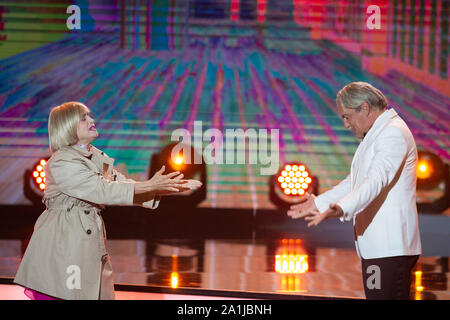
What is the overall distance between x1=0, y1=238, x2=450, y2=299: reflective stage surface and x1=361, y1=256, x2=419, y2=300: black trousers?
1.51 meters

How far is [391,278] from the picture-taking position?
7.19 feet

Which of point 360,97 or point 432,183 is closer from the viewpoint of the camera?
point 360,97

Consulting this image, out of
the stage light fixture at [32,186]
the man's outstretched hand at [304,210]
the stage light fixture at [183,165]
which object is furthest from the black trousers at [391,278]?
the stage light fixture at [32,186]

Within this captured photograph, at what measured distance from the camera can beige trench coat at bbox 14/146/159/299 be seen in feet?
7.83

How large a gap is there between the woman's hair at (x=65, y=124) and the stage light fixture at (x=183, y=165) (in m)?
3.72

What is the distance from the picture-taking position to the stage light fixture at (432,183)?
6176 mm

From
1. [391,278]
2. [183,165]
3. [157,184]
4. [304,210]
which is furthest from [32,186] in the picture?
[391,278]

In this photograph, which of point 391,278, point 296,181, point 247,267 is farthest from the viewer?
point 296,181

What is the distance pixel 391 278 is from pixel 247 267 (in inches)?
98.4

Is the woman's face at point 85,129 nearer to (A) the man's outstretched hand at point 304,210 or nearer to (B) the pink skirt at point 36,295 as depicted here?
A: (B) the pink skirt at point 36,295

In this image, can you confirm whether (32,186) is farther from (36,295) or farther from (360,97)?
(360,97)

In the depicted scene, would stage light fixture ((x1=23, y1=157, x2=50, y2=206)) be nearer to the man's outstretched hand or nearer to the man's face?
the man's outstretched hand

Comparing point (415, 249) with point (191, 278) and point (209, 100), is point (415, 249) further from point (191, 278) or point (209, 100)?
point (209, 100)

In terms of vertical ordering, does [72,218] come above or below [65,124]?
below
